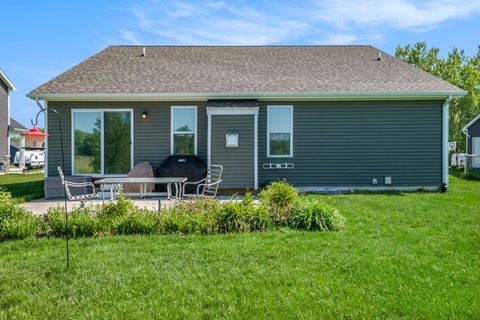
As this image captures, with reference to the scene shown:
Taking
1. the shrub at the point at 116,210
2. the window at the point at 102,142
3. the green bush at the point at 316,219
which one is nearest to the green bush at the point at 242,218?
the green bush at the point at 316,219

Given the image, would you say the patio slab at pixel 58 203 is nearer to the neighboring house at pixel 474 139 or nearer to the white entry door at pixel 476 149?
the neighboring house at pixel 474 139

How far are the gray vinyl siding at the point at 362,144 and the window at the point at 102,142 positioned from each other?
3943mm

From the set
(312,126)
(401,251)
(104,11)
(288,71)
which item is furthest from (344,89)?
(104,11)

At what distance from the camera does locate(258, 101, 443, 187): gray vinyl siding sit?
10.4 meters

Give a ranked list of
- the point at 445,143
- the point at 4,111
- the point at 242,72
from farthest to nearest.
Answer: the point at 4,111 < the point at 242,72 < the point at 445,143

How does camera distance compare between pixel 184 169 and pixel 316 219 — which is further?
pixel 184 169

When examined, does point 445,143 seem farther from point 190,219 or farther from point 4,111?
point 4,111

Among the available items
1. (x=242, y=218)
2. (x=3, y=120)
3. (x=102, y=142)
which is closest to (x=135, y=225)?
(x=242, y=218)

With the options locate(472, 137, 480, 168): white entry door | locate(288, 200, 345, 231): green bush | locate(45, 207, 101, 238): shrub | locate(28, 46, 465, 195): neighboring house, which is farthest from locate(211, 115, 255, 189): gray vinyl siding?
locate(472, 137, 480, 168): white entry door

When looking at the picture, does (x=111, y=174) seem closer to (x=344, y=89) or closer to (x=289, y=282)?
(x=344, y=89)

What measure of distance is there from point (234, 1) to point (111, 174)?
6.12 m

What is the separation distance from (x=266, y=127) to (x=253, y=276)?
277 inches

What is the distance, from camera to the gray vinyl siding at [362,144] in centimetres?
1041

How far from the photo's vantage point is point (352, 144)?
10438mm
